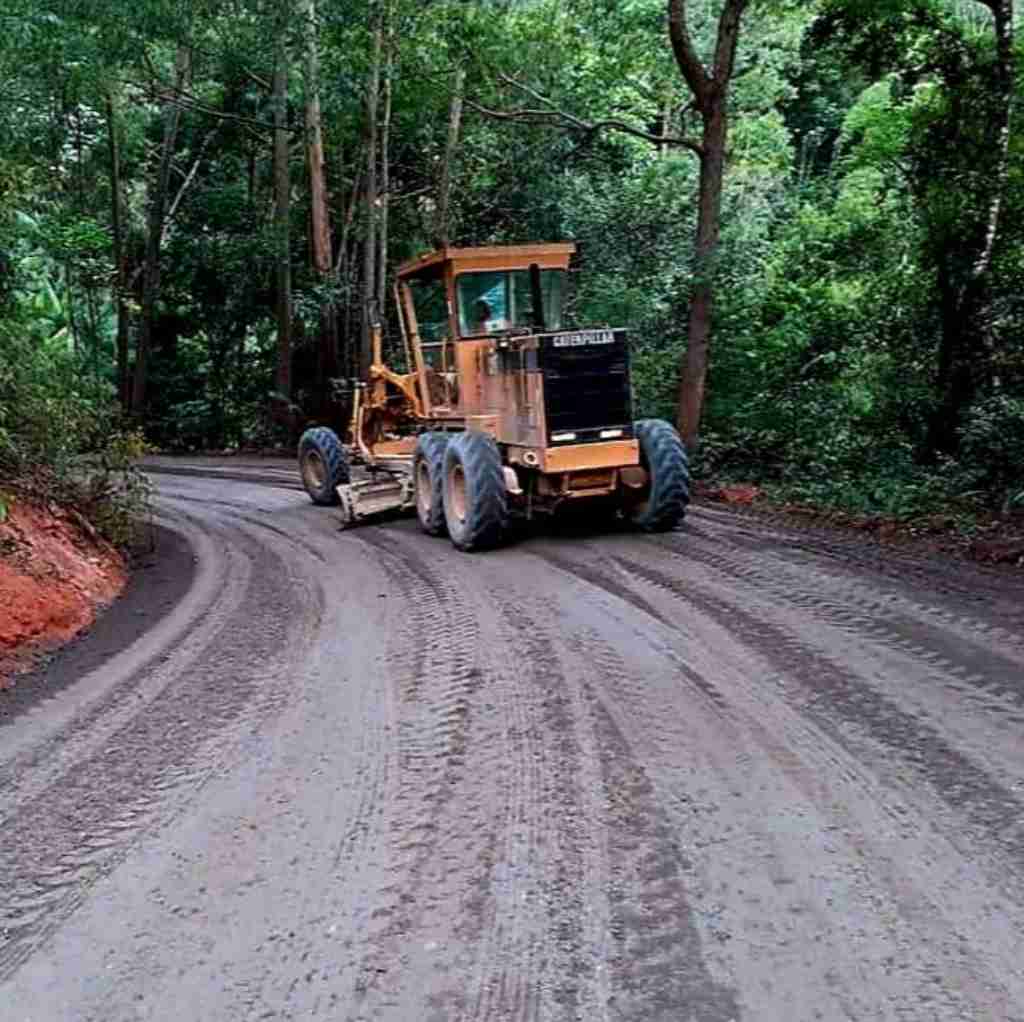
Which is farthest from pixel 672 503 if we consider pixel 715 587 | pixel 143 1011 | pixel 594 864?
pixel 143 1011

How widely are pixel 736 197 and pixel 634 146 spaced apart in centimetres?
185

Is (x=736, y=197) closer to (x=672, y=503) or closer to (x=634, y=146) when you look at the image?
(x=634, y=146)

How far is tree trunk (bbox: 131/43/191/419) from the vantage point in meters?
20.7

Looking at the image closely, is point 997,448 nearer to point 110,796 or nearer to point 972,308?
point 972,308

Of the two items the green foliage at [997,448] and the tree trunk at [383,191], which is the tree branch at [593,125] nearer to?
the tree trunk at [383,191]

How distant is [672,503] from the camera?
9289mm

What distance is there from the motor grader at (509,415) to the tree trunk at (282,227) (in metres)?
7.72

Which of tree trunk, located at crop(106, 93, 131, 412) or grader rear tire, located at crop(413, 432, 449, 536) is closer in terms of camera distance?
grader rear tire, located at crop(413, 432, 449, 536)

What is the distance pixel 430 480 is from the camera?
1013 centimetres

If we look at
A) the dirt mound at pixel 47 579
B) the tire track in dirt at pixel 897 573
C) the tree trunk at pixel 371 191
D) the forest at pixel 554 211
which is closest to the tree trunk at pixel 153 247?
the forest at pixel 554 211

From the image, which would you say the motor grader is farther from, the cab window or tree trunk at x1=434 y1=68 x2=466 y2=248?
tree trunk at x1=434 y1=68 x2=466 y2=248

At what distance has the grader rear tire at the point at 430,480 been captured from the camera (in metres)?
9.96

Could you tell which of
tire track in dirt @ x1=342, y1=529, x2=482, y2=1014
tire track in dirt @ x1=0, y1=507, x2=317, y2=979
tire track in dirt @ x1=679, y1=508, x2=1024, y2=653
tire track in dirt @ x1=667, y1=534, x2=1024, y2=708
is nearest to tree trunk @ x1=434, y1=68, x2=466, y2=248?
tire track in dirt @ x1=679, y1=508, x2=1024, y2=653

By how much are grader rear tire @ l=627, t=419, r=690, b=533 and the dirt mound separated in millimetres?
4246
